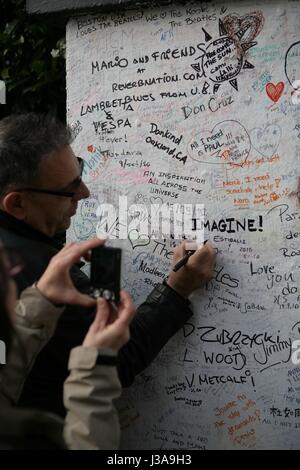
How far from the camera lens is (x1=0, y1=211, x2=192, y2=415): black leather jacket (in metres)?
2.54

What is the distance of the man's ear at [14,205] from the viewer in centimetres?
271

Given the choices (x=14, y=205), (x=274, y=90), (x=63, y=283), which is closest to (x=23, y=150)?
(x=14, y=205)

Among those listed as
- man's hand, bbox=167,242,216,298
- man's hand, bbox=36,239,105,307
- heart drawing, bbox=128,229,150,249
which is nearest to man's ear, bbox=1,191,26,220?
man's hand, bbox=36,239,105,307

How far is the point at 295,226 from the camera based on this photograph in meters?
2.82

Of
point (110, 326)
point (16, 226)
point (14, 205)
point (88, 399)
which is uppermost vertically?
point (14, 205)

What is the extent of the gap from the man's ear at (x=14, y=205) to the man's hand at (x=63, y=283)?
1.74 ft

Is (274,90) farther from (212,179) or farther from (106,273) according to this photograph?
(106,273)

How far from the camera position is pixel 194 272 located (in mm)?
2918

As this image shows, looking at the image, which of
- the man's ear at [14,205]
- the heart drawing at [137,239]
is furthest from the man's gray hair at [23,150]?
the heart drawing at [137,239]

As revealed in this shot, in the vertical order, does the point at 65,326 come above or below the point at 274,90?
below

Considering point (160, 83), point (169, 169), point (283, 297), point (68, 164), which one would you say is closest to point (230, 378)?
point (283, 297)

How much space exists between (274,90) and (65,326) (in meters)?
1.48

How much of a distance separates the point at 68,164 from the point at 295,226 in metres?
1.11

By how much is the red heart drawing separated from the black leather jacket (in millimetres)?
1052
